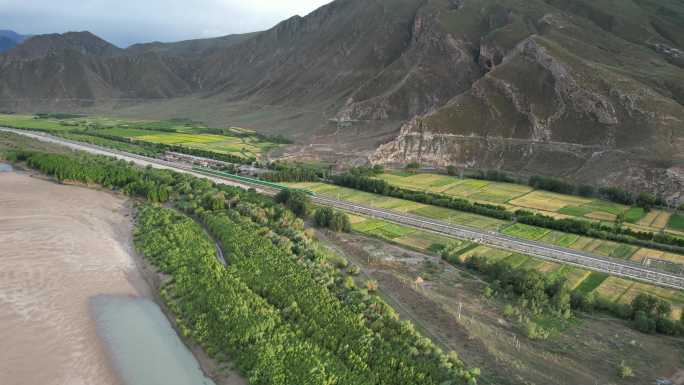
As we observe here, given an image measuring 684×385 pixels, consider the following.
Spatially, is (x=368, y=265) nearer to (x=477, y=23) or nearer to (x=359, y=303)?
(x=359, y=303)

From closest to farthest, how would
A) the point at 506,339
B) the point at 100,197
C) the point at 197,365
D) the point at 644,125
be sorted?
the point at 197,365 → the point at 506,339 → the point at 100,197 → the point at 644,125

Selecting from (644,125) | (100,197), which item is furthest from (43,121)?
(644,125)

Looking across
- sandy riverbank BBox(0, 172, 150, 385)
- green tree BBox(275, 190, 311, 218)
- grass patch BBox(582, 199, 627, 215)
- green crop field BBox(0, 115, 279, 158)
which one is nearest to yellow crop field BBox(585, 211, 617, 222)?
grass patch BBox(582, 199, 627, 215)

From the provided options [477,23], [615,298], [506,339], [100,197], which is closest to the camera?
[506,339]

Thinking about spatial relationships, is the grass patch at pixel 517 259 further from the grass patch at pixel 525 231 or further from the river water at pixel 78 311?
the river water at pixel 78 311

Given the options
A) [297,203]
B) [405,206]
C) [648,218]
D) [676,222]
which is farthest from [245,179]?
[676,222]

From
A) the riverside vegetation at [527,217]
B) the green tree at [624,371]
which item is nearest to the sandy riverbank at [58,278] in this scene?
the green tree at [624,371]

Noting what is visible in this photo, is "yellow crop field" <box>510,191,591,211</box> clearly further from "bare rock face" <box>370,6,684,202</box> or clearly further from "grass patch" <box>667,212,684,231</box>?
"grass patch" <box>667,212,684,231</box>
